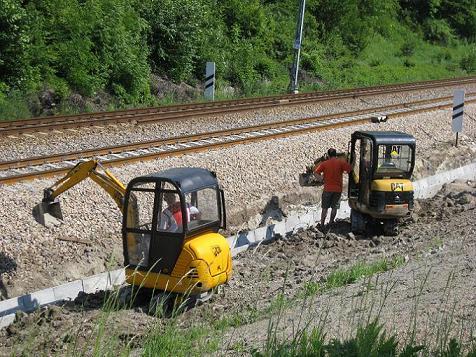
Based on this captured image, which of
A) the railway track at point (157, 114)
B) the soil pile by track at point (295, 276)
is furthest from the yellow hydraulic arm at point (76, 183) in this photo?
the railway track at point (157, 114)

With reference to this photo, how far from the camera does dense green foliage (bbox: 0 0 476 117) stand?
22391 millimetres

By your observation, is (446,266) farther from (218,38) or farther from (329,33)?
(329,33)

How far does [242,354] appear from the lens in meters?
6.86

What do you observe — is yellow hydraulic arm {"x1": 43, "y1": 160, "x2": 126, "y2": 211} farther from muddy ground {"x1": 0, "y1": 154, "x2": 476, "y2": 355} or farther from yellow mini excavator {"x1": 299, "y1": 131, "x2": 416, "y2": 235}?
yellow mini excavator {"x1": 299, "y1": 131, "x2": 416, "y2": 235}

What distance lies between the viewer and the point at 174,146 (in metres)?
16.1

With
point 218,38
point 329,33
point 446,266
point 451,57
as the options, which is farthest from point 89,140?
point 451,57

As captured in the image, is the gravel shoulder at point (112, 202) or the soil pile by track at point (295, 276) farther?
the gravel shoulder at point (112, 202)

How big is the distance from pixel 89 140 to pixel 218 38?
15370mm

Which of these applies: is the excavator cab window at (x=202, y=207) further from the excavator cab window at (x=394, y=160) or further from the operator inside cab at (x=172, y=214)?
the excavator cab window at (x=394, y=160)

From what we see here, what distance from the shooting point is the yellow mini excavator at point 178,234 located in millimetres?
9992

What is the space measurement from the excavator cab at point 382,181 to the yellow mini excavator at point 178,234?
4.03 metres

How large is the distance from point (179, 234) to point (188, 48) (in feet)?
63.4

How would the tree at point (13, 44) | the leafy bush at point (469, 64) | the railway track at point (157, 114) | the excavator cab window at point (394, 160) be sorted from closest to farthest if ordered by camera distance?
the excavator cab window at point (394, 160) → the railway track at point (157, 114) → the tree at point (13, 44) → the leafy bush at point (469, 64)

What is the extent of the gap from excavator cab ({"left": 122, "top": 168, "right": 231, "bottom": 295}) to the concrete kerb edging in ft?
1.17
